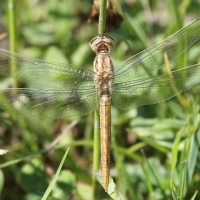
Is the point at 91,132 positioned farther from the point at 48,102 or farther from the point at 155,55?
the point at 155,55

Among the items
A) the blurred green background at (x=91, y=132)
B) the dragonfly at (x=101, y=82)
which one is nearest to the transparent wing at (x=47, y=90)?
the dragonfly at (x=101, y=82)

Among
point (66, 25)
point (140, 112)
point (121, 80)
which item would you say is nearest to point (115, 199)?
point (121, 80)

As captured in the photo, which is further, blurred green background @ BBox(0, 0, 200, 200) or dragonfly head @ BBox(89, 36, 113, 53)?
blurred green background @ BBox(0, 0, 200, 200)

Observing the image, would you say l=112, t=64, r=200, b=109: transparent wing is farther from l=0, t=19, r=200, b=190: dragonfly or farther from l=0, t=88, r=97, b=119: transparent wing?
l=0, t=88, r=97, b=119: transparent wing

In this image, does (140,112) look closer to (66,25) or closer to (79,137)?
(79,137)

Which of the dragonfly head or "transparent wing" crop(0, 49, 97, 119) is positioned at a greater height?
the dragonfly head

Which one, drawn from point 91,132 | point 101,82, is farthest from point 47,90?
point 91,132

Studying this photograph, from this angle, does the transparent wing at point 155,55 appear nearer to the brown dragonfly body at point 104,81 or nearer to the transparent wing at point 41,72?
the brown dragonfly body at point 104,81

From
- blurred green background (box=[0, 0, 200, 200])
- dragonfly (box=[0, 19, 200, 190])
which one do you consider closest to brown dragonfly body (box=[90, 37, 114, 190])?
dragonfly (box=[0, 19, 200, 190])
